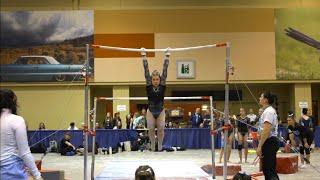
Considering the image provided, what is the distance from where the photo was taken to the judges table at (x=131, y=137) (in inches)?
680

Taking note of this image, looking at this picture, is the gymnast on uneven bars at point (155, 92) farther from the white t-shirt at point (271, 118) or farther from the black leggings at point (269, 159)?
the black leggings at point (269, 159)

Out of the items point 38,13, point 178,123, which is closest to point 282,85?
point 178,123

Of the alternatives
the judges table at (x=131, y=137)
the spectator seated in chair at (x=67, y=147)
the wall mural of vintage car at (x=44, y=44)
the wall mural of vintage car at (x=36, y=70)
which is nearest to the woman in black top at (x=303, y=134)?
the judges table at (x=131, y=137)

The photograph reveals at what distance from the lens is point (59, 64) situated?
20.3 metres

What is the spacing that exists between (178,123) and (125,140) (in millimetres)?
4136

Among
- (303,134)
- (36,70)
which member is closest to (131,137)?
(36,70)

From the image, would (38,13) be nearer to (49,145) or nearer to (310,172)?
(49,145)

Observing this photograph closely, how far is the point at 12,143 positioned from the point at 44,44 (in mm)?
17368

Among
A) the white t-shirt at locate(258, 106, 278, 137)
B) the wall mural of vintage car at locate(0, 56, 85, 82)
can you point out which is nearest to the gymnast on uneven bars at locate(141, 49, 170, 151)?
the white t-shirt at locate(258, 106, 278, 137)

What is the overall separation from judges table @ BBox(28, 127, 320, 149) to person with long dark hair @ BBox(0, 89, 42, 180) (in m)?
13.5

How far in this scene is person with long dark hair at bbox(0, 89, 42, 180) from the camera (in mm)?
3672

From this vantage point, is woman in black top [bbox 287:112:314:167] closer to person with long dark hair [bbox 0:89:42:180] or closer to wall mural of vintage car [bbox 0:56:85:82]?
person with long dark hair [bbox 0:89:42:180]

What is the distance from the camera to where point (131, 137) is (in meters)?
17.5

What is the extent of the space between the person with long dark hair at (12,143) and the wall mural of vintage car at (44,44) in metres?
16.6
